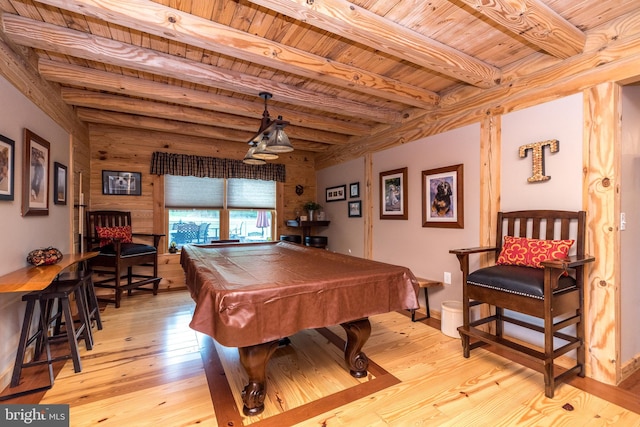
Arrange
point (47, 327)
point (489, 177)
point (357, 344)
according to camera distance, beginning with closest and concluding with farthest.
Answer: point (357, 344) → point (47, 327) → point (489, 177)

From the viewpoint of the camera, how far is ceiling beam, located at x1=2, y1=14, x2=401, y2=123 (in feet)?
6.31

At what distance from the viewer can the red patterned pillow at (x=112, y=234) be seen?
3.69 meters

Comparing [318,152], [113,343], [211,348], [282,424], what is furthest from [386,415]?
[318,152]

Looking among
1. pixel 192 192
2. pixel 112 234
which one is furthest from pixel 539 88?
pixel 112 234

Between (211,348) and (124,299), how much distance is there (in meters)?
2.13

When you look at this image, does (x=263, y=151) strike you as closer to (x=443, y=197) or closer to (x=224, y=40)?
(x=224, y=40)

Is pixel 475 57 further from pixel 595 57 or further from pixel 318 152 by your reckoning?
pixel 318 152

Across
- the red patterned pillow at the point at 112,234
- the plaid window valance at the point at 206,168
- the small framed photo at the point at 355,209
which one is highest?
the plaid window valance at the point at 206,168

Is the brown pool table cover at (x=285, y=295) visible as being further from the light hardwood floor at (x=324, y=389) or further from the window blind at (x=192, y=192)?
the window blind at (x=192, y=192)

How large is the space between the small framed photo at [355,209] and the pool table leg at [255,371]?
122 inches

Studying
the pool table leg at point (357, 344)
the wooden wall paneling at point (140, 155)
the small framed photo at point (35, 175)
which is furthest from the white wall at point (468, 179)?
the small framed photo at point (35, 175)

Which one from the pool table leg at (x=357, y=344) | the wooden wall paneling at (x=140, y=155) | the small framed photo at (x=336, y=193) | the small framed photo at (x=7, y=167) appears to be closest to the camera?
the small framed photo at (x=7, y=167)

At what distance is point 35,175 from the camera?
7.82 ft

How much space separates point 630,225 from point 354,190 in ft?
10.1
